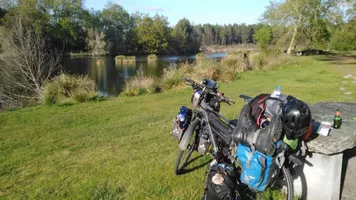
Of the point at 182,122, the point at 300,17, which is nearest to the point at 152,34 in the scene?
the point at 300,17

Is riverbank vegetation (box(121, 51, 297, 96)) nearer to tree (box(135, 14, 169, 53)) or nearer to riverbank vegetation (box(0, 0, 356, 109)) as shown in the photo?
riverbank vegetation (box(0, 0, 356, 109))

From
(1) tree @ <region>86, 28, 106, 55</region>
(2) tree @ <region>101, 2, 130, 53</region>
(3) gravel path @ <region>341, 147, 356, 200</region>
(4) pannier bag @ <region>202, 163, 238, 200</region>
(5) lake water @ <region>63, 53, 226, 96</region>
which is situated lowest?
(5) lake water @ <region>63, 53, 226, 96</region>

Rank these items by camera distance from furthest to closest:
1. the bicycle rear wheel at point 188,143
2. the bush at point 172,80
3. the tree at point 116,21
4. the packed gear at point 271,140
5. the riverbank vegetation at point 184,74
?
the tree at point 116,21 < the bush at point 172,80 < the riverbank vegetation at point 184,74 < the bicycle rear wheel at point 188,143 < the packed gear at point 271,140

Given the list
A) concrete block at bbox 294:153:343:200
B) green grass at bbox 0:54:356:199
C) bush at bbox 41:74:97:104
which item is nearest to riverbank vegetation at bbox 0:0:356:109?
bush at bbox 41:74:97:104

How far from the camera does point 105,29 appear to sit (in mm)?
79375

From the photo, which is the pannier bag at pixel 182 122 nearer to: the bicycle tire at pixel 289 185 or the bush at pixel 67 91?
the bicycle tire at pixel 289 185

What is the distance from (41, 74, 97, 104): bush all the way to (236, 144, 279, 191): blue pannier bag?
8480mm

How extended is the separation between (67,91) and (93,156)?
701 cm

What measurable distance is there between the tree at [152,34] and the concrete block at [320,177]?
7120 cm

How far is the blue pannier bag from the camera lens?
2324 mm

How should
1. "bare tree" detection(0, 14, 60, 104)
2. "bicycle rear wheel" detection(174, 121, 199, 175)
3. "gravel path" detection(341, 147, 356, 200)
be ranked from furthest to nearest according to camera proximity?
"bare tree" detection(0, 14, 60, 104), "bicycle rear wheel" detection(174, 121, 199, 175), "gravel path" detection(341, 147, 356, 200)

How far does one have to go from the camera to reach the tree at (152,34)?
72125 mm

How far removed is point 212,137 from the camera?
10.3 ft

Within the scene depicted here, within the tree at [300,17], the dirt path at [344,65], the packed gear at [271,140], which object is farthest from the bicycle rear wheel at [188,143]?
the tree at [300,17]
